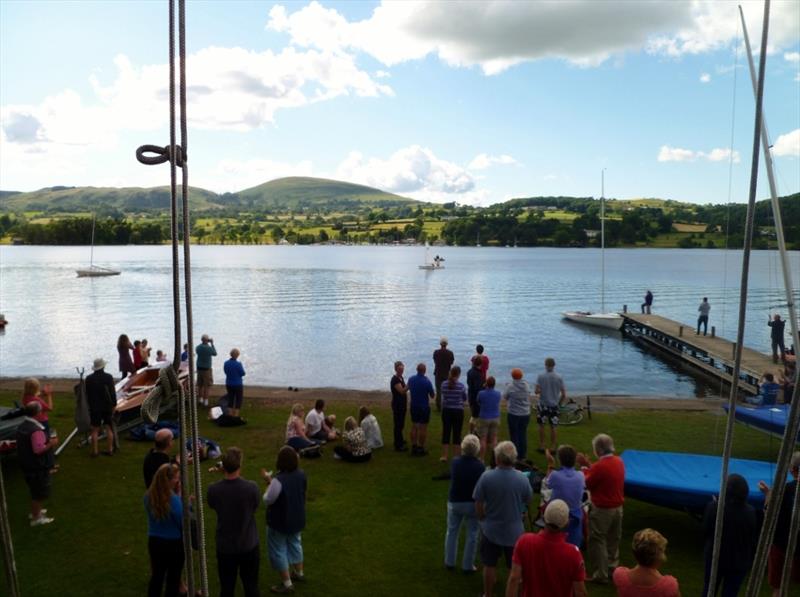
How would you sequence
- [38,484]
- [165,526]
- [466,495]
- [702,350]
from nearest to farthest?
[165,526], [466,495], [38,484], [702,350]

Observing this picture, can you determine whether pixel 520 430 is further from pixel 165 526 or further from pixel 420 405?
pixel 165 526

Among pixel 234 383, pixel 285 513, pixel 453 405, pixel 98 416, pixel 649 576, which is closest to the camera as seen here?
pixel 649 576

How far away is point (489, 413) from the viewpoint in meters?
9.65

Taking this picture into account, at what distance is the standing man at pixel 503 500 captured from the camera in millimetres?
5664

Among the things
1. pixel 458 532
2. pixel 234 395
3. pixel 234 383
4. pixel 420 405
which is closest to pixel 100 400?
pixel 234 383

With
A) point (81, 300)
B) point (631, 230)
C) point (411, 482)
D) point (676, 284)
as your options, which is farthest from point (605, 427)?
point (631, 230)

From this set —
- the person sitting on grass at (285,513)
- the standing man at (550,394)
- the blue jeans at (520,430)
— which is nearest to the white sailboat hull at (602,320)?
the standing man at (550,394)

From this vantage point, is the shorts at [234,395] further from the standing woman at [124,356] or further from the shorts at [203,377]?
the standing woman at [124,356]

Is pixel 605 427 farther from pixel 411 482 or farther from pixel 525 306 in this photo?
pixel 525 306

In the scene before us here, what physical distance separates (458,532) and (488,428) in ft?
10.5

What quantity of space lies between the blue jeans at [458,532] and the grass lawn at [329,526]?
0.53 feet

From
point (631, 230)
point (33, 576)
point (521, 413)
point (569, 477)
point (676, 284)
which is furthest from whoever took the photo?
point (631, 230)

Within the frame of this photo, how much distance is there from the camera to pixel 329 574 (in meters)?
6.69

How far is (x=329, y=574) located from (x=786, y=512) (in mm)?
4653
